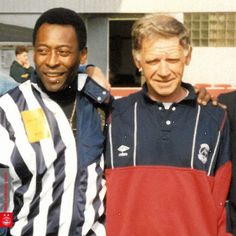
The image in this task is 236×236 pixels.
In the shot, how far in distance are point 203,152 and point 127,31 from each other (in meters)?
10.6

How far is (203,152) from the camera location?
2518mm

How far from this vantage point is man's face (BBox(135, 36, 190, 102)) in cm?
252

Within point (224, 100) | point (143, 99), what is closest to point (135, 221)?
point (143, 99)

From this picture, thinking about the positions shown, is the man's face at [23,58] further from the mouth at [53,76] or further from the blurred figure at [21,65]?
the mouth at [53,76]

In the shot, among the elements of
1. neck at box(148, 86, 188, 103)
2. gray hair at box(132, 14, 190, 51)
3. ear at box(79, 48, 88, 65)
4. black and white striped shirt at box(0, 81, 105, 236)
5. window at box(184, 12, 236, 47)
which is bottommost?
black and white striped shirt at box(0, 81, 105, 236)

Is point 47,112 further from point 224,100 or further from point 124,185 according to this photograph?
point 224,100

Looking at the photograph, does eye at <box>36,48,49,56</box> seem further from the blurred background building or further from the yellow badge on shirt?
the blurred background building

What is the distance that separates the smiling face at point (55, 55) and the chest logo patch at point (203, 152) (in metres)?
0.63

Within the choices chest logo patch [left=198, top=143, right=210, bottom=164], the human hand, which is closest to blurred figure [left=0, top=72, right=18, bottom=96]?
the human hand

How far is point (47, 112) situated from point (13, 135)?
175mm

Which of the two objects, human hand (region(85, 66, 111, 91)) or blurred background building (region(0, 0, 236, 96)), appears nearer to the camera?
human hand (region(85, 66, 111, 91))

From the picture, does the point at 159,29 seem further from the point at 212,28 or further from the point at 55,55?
the point at 212,28

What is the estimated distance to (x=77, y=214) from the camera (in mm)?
2469

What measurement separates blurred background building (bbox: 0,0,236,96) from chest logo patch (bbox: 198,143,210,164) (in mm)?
9865
